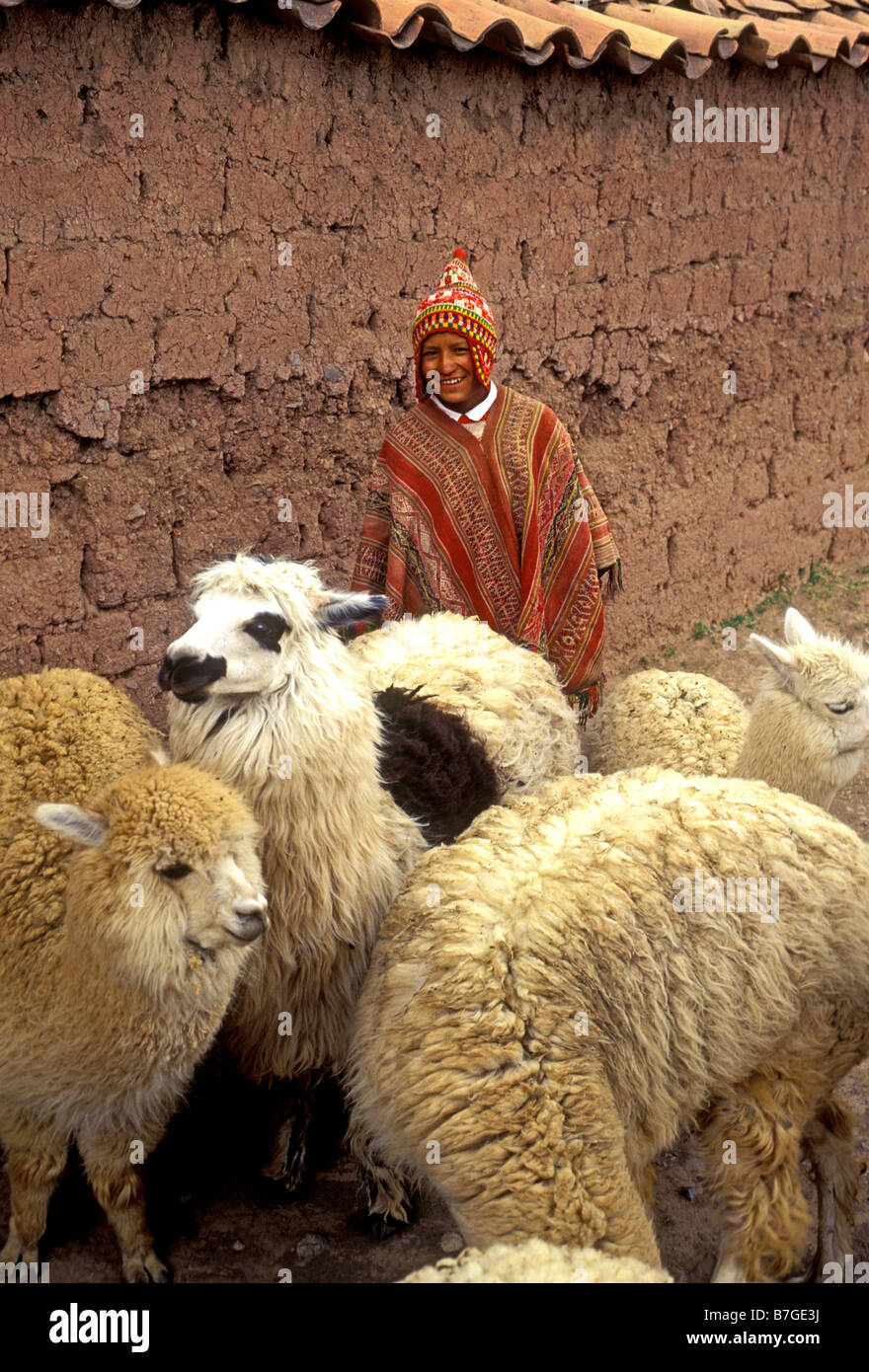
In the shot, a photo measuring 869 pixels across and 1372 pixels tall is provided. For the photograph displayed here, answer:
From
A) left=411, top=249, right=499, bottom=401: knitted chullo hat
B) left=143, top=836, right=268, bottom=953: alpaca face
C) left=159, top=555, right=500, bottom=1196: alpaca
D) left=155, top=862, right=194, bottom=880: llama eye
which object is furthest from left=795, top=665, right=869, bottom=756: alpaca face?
left=155, top=862, right=194, bottom=880: llama eye

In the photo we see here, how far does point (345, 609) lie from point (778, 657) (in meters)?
1.43

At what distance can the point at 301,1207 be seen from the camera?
3557 mm

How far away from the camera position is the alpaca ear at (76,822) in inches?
104

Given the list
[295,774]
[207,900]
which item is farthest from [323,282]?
[207,900]

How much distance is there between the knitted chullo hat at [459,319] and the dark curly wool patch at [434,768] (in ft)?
4.99

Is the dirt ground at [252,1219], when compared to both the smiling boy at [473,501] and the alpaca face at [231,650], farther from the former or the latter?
the smiling boy at [473,501]

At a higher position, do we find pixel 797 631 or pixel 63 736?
pixel 797 631

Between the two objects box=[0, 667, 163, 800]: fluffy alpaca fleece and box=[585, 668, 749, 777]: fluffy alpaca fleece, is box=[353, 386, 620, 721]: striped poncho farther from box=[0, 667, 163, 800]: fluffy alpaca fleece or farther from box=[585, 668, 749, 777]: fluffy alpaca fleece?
box=[0, 667, 163, 800]: fluffy alpaca fleece

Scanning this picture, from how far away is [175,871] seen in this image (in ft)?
8.67

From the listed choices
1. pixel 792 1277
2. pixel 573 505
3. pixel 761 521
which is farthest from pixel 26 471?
pixel 761 521

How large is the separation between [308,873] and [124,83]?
3083 mm

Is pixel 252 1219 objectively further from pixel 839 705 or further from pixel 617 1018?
pixel 839 705

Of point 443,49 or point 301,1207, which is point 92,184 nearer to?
point 443,49

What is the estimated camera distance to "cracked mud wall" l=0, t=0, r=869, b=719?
4.51 metres
